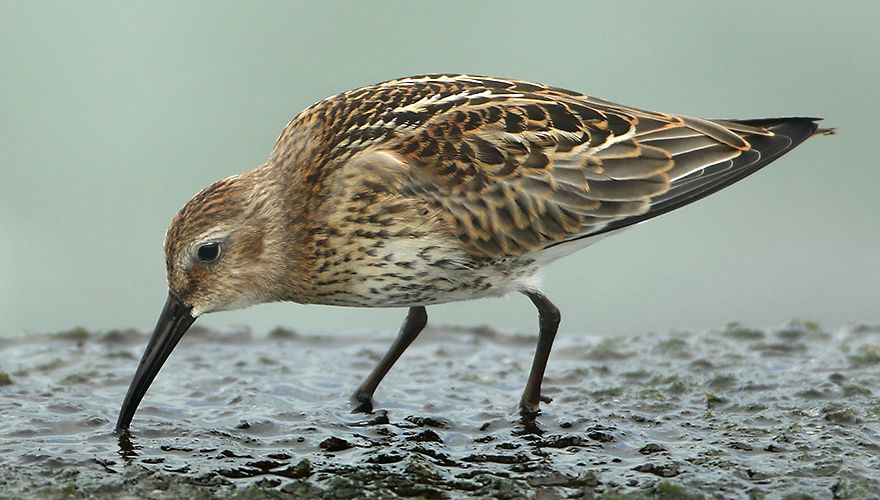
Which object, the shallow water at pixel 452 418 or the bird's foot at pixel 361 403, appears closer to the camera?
the shallow water at pixel 452 418

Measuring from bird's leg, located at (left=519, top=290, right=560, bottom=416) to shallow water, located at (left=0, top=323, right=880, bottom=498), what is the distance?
5.7 inches

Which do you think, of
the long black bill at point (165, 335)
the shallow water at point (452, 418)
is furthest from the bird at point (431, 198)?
the shallow water at point (452, 418)

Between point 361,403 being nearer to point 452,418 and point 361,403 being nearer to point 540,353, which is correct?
point 452,418

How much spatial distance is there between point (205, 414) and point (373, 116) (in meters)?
2.21

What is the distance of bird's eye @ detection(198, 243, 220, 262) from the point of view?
281 inches

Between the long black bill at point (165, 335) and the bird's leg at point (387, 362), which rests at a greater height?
the long black bill at point (165, 335)

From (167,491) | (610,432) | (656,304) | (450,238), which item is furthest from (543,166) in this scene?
(656,304)

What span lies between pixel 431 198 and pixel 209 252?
1.43 metres

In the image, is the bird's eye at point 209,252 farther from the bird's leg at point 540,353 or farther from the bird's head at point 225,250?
the bird's leg at point 540,353

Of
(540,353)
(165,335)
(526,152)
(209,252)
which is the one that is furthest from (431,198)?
(165,335)

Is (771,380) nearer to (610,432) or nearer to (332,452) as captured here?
(610,432)

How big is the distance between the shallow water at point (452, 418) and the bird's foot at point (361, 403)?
0.07 meters

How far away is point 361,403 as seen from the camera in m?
7.63

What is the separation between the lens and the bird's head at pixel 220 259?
7109mm
